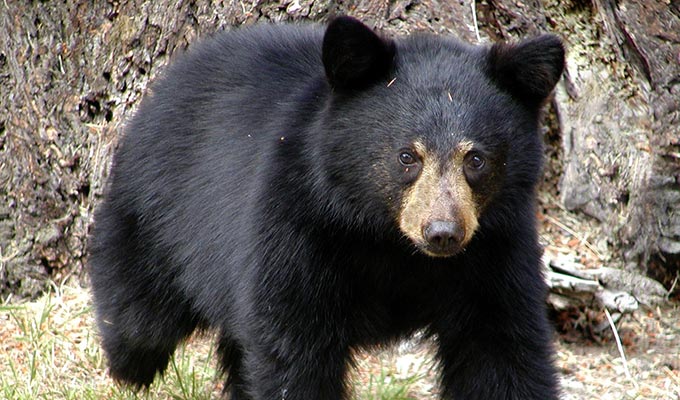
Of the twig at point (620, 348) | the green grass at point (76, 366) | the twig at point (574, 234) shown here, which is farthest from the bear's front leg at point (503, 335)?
the twig at point (574, 234)

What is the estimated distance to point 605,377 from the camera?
6168 millimetres

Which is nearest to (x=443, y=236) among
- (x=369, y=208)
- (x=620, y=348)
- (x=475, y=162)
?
(x=475, y=162)

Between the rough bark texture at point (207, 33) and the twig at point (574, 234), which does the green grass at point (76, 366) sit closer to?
the rough bark texture at point (207, 33)

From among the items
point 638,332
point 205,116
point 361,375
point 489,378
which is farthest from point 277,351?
point 638,332

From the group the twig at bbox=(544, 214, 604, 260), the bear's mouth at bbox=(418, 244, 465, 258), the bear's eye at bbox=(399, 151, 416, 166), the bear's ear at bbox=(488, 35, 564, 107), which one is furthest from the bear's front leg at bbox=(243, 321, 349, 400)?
the twig at bbox=(544, 214, 604, 260)

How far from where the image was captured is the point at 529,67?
4.42m

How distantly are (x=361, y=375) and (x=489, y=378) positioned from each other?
5.69 ft

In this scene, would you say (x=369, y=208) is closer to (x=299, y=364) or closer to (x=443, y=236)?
(x=443, y=236)

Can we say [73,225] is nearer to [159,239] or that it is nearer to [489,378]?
[159,239]

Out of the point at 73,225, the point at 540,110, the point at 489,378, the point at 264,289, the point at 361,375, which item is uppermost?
the point at 540,110

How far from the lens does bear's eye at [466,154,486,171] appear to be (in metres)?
4.29

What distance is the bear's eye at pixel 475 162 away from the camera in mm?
4293

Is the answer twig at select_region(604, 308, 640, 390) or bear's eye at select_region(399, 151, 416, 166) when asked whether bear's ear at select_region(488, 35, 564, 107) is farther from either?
twig at select_region(604, 308, 640, 390)

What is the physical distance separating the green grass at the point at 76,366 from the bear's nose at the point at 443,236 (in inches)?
70.1
